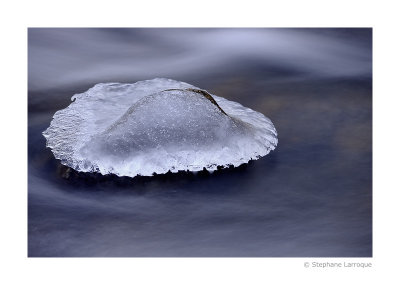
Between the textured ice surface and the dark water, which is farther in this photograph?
the textured ice surface

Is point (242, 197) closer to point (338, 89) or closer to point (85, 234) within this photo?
point (85, 234)

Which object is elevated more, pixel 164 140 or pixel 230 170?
pixel 164 140

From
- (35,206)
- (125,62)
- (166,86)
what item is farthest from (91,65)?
(35,206)

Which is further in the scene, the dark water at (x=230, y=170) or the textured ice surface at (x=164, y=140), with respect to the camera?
the textured ice surface at (x=164, y=140)
